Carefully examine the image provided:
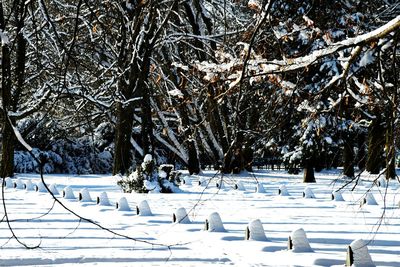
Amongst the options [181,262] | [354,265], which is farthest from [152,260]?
[354,265]

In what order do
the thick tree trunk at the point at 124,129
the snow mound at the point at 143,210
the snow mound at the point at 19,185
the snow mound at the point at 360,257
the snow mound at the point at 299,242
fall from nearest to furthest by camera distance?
the snow mound at the point at 360,257, the snow mound at the point at 299,242, the snow mound at the point at 143,210, the snow mound at the point at 19,185, the thick tree trunk at the point at 124,129

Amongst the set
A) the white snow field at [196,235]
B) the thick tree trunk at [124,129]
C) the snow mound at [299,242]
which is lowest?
the white snow field at [196,235]

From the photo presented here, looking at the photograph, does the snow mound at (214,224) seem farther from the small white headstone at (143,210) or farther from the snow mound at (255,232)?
the small white headstone at (143,210)

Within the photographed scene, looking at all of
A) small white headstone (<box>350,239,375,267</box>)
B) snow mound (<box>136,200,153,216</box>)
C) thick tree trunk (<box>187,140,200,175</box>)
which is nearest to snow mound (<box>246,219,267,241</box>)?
small white headstone (<box>350,239,375,267</box>)

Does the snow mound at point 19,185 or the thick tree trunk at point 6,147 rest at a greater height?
the thick tree trunk at point 6,147

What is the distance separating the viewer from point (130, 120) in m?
20.6

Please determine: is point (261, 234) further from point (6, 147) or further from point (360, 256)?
point (6, 147)

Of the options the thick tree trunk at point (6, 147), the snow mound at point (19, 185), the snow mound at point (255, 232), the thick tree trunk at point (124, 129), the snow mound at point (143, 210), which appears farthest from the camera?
the thick tree trunk at point (124, 129)

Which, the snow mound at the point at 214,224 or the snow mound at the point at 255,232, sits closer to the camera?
the snow mound at the point at 255,232

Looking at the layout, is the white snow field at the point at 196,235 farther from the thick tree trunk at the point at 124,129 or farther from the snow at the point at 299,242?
the thick tree trunk at the point at 124,129

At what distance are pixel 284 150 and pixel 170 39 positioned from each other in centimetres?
743

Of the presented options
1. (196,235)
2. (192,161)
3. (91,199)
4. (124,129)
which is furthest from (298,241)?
(192,161)

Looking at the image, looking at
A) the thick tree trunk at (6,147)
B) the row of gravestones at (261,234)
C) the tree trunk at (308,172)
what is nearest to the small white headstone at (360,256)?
the row of gravestones at (261,234)

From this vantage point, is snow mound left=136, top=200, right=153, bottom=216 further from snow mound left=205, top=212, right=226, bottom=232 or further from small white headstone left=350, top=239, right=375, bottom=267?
small white headstone left=350, top=239, right=375, bottom=267
